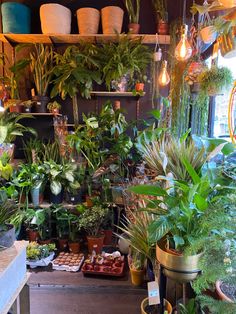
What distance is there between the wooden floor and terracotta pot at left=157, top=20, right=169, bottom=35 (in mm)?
2523

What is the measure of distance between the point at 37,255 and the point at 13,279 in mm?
1300

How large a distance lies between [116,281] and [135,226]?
0.75 m

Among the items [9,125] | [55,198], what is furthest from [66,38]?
[55,198]

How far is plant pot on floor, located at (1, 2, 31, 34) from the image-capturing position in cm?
283

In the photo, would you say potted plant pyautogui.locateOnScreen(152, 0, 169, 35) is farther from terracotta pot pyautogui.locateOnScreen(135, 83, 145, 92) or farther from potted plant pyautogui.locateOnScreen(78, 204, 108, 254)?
potted plant pyautogui.locateOnScreen(78, 204, 108, 254)

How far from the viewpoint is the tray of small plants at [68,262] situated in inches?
95.8

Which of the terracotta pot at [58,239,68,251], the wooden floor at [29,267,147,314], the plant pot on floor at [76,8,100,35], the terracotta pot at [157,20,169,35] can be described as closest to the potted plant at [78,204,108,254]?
the terracotta pot at [58,239,68,251]

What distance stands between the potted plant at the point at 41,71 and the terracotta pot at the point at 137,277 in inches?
78.1

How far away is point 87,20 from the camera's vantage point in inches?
112

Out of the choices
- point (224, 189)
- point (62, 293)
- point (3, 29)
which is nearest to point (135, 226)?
point (224, 189)

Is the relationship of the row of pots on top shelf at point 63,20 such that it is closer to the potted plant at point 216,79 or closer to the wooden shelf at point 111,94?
the wooden shelf at point 111,94

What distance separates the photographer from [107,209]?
8.96ft

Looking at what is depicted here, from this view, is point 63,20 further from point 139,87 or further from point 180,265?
point 180,265

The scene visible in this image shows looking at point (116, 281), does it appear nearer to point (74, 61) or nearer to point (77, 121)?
point (77, 121)
